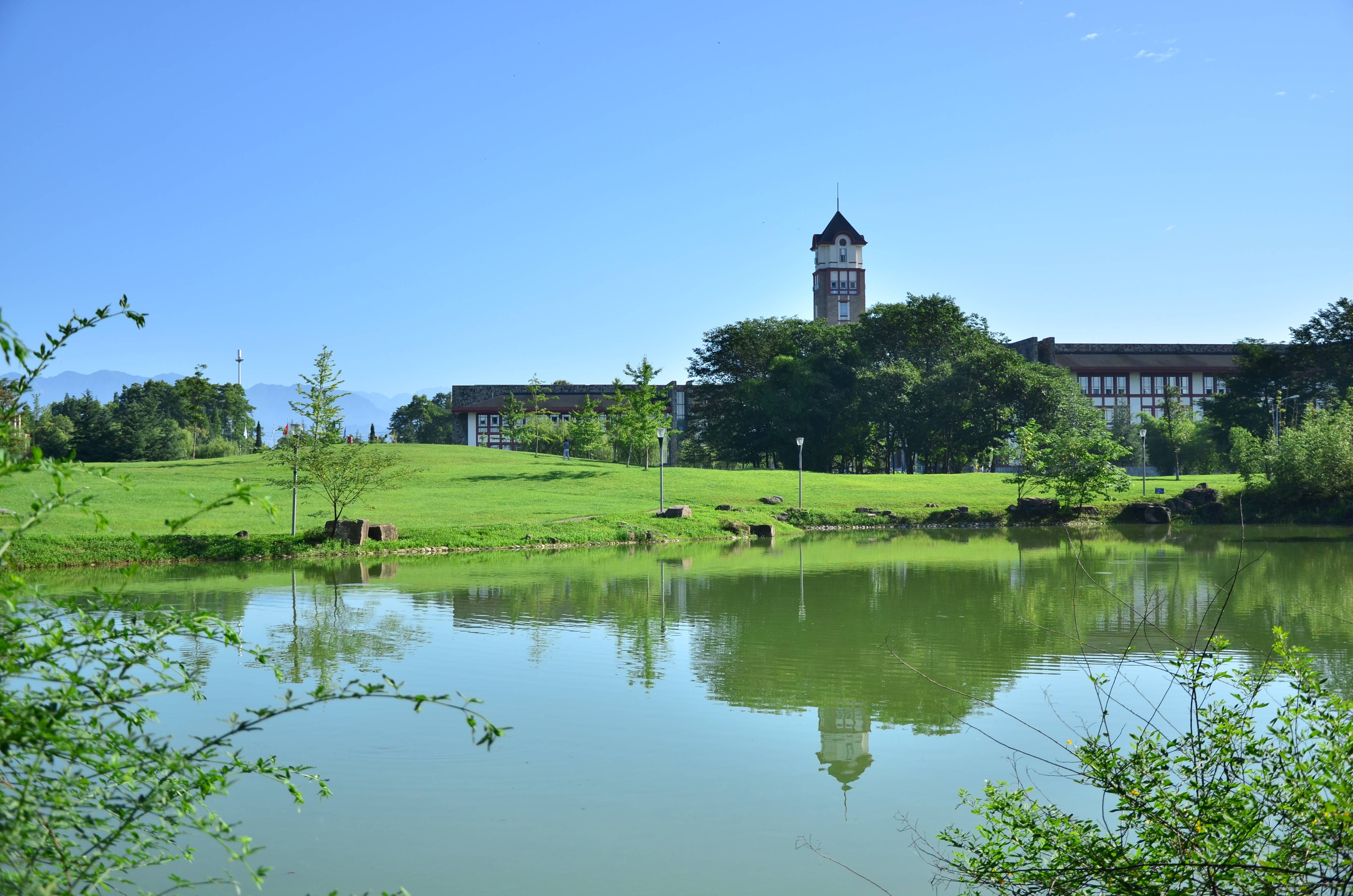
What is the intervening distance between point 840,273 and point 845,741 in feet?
372

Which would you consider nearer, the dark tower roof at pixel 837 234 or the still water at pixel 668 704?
the still water at pixel 668 704

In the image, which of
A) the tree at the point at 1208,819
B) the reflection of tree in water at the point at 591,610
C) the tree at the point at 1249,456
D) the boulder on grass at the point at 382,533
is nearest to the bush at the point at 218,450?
the boulder on grass at the point at 382,533

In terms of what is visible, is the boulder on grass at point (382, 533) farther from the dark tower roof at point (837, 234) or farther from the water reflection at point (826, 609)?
the dark tower roof at point (837, 234)

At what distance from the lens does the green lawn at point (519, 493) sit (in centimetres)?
3631

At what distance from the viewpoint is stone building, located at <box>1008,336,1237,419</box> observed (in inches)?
3915

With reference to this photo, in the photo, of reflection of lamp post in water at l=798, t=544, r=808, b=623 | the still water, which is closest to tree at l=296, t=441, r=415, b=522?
the still water

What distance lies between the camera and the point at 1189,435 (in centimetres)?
7462

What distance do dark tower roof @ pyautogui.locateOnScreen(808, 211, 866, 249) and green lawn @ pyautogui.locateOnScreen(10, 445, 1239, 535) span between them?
6150cm

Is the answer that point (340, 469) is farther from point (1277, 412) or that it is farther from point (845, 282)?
point (845, 282)

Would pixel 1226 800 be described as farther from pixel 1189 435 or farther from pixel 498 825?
pixel 1189 435

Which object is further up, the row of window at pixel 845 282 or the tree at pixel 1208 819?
the row of window at pixel 845 282

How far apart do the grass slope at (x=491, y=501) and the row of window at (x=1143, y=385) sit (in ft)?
126

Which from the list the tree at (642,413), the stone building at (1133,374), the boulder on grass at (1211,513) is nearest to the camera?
the boulder on grass at (1211,513)

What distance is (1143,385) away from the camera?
101188 mm
